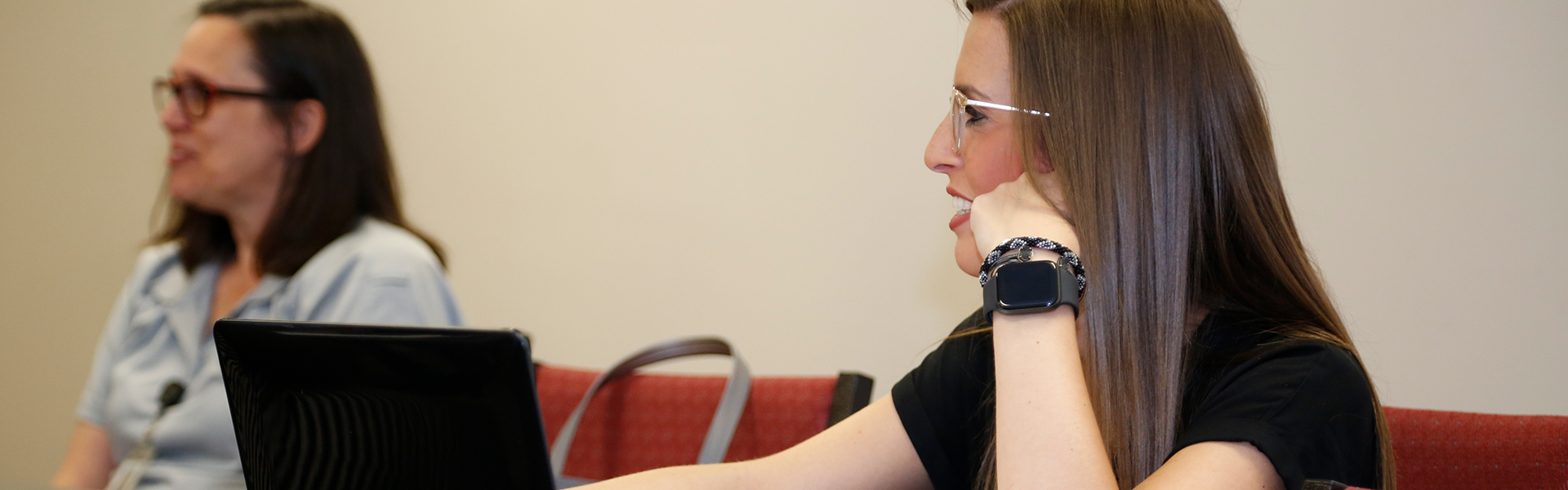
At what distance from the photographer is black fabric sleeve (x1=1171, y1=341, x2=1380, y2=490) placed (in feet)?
2.58

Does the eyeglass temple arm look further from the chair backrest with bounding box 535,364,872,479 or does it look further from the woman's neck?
the woman's neck

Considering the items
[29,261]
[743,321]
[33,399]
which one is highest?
[743,321]

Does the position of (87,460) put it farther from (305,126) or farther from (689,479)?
(689,479)

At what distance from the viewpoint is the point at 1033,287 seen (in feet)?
2.83

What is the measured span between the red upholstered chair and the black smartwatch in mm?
364

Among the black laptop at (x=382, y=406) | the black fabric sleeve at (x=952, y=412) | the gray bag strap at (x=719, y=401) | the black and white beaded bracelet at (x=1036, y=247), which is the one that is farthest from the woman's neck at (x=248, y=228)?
the black and white beaded bracelet at (x=1036, y=247)

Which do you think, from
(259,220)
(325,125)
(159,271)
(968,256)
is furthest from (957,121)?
(159,271)

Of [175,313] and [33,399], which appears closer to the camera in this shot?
[175,313]

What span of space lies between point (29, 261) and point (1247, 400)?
3.36m

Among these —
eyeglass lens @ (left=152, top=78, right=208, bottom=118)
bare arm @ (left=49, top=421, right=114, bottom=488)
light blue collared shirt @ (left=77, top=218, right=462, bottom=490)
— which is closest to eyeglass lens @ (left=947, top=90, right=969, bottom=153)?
light blue collared shirt @ (left=77, top=218, right=462, bottom=490)

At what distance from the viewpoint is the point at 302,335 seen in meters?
0.74

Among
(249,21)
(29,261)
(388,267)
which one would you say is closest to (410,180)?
(249,21)

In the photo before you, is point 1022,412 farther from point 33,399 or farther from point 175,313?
point 33,399

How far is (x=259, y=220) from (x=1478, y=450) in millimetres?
1788
